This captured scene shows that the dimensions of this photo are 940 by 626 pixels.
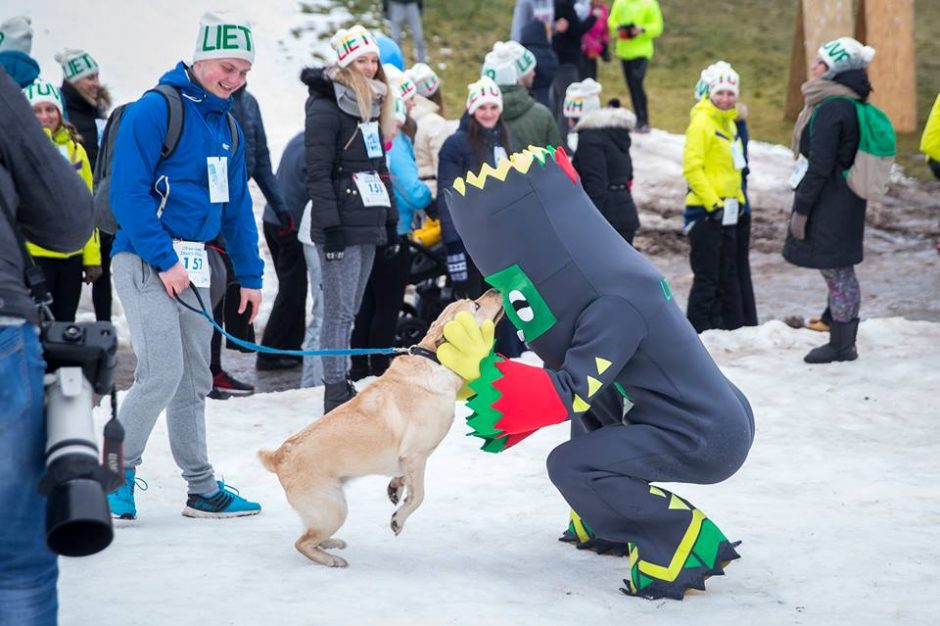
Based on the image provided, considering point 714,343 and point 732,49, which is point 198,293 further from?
point 732,49

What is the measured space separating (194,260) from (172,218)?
7.9 inches

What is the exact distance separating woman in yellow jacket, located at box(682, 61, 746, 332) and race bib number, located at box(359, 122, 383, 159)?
2944mm

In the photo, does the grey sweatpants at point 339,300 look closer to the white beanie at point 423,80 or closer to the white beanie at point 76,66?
the white beanie at point 76,66

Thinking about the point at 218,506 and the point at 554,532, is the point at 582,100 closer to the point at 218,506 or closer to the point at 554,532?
the point at 554,532

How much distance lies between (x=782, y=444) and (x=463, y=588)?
3.07 m

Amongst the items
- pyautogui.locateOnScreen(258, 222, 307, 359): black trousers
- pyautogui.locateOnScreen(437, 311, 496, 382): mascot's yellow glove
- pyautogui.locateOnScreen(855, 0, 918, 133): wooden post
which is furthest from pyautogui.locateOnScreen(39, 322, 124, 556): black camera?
pyautogui.locateOnScreen(855, 0, 918, 133): wooden post

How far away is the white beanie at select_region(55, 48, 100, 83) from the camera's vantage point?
8445mm

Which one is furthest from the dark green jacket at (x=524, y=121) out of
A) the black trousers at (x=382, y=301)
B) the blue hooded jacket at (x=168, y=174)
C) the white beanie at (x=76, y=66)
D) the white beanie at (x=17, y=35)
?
the blue hooded jacket at (x=168, y=174)

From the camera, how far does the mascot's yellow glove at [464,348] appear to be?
446 centimetres

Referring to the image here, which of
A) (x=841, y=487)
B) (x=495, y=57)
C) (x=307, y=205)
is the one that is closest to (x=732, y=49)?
(x=495, y=57)

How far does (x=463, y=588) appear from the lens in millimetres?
4605

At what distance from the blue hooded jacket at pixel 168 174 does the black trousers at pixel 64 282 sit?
279cm

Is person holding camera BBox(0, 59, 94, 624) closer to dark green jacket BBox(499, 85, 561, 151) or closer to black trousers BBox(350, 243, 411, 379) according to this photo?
black trousers BBox(350, 243, 411, 379)

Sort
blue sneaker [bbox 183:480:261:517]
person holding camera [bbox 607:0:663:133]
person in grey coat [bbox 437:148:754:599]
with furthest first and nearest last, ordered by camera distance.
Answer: person holding camera [bbox 607:0:663:133]
blue sneaker [bbox 183:480:261:517]
person in grey coat [bbox 437:148:754:599]
